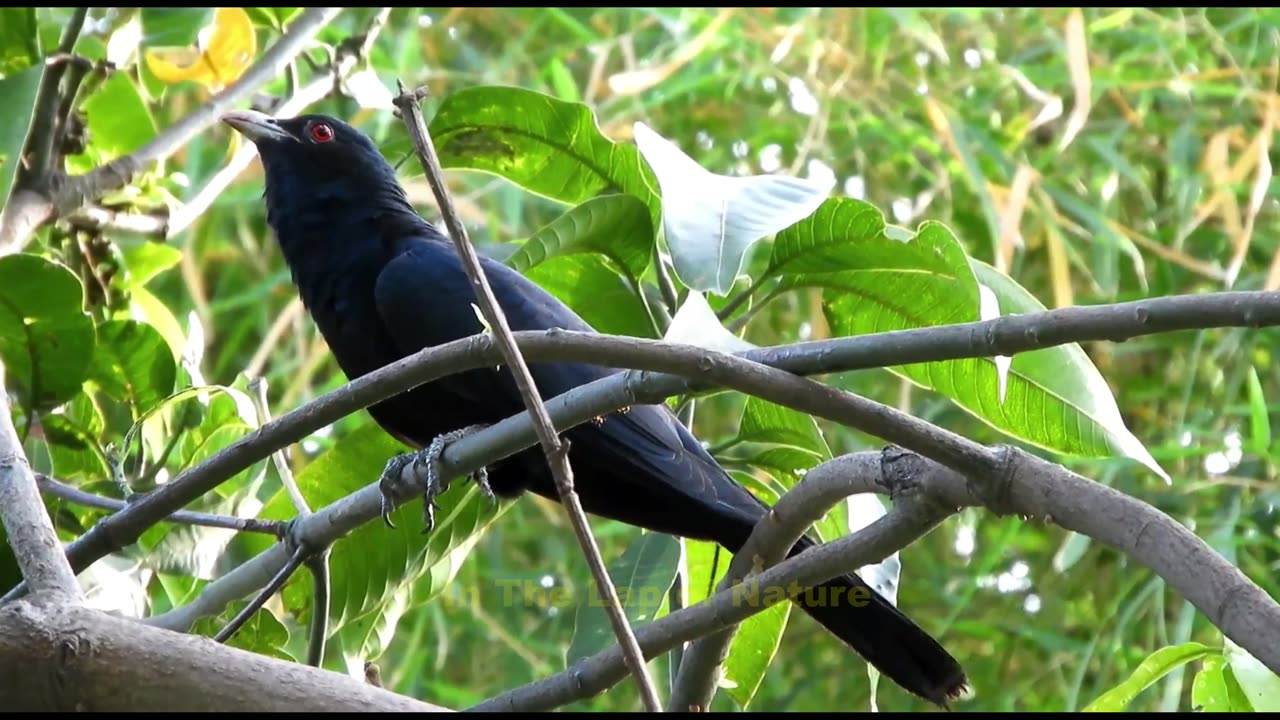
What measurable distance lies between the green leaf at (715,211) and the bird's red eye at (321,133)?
4.38ft

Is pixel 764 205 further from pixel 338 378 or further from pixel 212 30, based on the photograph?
pixel 338 378

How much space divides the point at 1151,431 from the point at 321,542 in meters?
3.11

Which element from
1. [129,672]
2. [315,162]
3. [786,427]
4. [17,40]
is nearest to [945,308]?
[786,427]

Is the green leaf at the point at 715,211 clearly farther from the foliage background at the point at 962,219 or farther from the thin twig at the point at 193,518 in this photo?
the foliage background at the point at 962,219

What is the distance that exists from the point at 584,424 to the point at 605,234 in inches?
17.0

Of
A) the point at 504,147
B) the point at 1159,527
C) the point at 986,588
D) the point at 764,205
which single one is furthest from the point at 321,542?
the point at 986,588

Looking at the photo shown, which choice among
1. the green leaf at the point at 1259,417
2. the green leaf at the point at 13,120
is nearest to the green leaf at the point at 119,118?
the green leaf at the point at 13,120

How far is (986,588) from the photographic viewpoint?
430cm

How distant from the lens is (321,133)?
3.00 meters

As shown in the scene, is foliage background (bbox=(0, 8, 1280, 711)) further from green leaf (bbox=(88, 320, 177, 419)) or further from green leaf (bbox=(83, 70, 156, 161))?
green leaf (bbox=(88, 320, 177, 419))

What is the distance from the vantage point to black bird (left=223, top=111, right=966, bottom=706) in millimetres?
2086

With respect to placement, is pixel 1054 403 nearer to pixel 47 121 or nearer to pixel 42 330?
pixel 42 330

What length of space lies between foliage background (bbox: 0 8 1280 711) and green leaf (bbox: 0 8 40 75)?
1.16 metres

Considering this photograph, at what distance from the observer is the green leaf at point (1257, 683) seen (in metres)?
1.53
